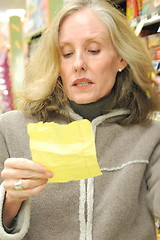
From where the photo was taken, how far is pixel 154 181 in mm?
1342

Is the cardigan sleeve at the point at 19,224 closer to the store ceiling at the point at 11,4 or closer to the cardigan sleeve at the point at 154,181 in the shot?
the cardigan sleeve at the point at 154,181

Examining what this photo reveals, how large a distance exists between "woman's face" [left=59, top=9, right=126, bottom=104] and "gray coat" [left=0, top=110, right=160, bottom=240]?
0.15 m

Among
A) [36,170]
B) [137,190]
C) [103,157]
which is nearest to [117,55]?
[103,157]

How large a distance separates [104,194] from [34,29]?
225 cm

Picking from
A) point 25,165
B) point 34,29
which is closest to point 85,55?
point 25,165

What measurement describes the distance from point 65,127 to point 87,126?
0.21 feet

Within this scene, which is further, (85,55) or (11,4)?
(11,4)

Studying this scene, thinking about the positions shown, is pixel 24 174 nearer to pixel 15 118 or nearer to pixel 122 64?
pixel 15 118

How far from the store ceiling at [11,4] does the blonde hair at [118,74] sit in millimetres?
5787

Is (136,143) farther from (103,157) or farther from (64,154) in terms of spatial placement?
(64,154)

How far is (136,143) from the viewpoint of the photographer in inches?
56.0

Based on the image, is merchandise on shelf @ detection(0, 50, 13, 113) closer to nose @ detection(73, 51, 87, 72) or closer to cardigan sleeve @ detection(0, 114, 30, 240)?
nose @ detection(73, 51, 87, 72)

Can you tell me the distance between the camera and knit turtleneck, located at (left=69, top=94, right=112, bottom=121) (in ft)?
4.57

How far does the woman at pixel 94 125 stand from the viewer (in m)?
1.29
